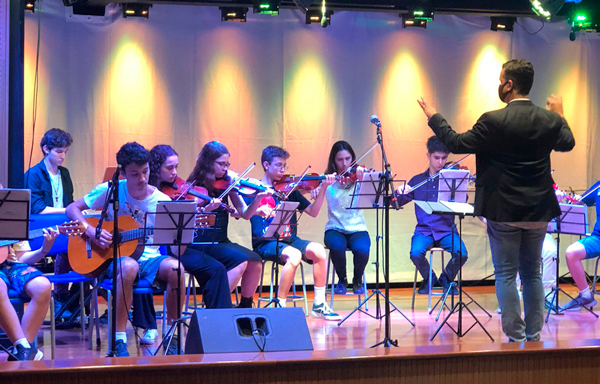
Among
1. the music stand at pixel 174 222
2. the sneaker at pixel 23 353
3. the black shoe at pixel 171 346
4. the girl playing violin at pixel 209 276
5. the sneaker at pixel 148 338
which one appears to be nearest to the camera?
the sneaker at pixel 23 353

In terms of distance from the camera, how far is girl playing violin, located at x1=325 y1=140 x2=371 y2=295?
5.67 m

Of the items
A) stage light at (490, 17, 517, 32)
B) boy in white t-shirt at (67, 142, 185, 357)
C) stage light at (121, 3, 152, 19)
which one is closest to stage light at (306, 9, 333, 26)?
stage light at (121, 3, 152, 19)

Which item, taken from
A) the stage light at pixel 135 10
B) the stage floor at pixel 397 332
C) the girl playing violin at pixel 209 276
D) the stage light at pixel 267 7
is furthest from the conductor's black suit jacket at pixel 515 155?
the stage light at pixel 135 10

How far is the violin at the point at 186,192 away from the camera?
4.59 metres

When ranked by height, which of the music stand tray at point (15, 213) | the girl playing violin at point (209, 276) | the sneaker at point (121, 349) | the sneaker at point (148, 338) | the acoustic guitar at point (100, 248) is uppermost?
the music stand tray at point (15, 213)

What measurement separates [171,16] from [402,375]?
16.8 feet

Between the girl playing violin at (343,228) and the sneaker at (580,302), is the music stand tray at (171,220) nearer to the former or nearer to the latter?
the girl playing violin at (343,228)

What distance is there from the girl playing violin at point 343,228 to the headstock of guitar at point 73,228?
226 cm

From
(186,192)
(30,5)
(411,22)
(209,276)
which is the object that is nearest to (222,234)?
(186,192)

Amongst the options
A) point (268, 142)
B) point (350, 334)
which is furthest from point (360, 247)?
point (268, 142)

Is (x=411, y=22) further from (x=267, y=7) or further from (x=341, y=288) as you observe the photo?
A: (x=341, y=288)

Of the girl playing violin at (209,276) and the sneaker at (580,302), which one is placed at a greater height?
the girl playing violin at (209,276)

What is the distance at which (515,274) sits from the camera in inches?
130

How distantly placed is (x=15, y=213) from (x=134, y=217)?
93 cm
